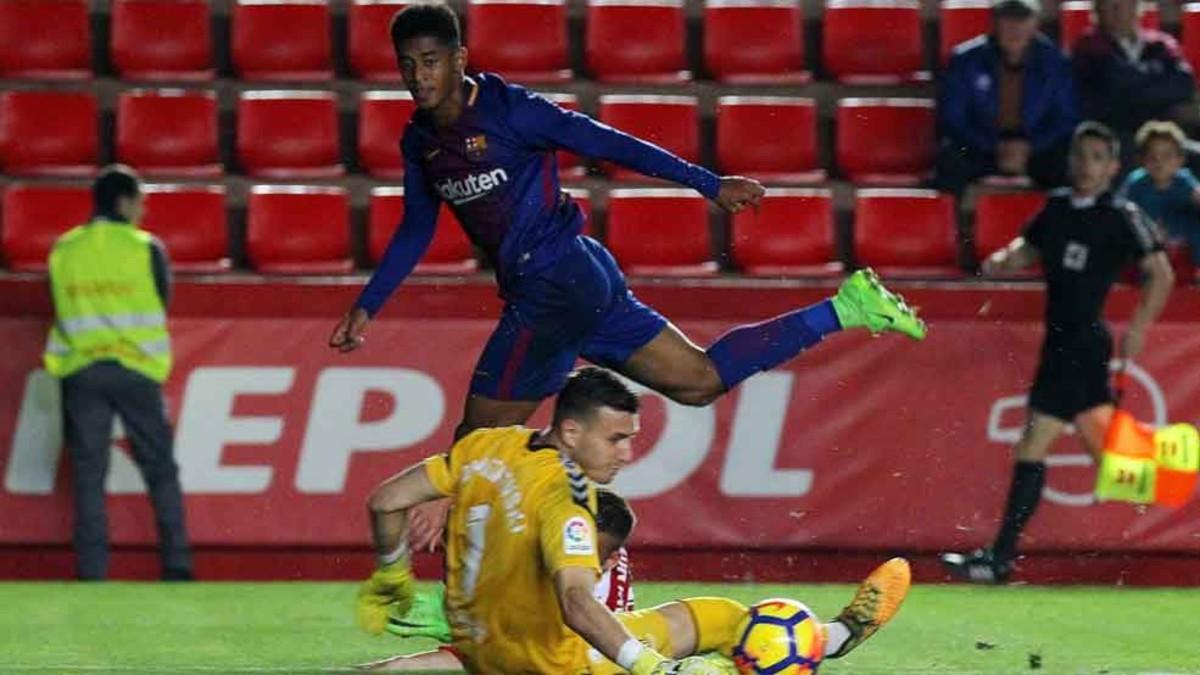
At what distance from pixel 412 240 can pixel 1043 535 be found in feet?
15.1

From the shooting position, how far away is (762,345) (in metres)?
8.80

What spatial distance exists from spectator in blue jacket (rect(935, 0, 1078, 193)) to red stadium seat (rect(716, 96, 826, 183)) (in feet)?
2.44

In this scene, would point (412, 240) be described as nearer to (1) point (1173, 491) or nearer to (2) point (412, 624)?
(2) point (412, 624)

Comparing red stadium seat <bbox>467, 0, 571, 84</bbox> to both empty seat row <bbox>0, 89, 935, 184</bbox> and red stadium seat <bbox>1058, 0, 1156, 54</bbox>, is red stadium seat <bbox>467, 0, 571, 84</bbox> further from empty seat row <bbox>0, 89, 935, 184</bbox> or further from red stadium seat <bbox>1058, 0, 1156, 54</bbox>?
red stadium seat <bbox>1058, 0, 1156, 54</bbox>

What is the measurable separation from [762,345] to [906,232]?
4862 millimetres

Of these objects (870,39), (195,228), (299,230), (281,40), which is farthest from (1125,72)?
(195,228)

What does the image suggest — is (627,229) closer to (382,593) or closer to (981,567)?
(981,567)

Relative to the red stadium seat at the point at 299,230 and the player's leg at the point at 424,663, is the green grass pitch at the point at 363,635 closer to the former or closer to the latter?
the player's leg at the point at 424,663

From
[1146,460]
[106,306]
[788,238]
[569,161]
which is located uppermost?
[569,161]

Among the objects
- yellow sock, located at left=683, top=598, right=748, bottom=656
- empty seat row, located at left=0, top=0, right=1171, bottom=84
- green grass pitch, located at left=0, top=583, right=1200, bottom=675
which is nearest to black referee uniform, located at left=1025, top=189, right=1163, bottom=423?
green grass pitch, located at left=0, top=583, right=1200, bottom=675

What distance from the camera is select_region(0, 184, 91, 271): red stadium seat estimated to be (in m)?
13.3

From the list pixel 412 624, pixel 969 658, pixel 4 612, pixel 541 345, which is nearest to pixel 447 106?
pixel 541 345

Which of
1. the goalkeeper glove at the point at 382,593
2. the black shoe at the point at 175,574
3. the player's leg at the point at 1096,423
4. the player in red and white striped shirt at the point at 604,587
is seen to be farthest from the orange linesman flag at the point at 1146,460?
the goalkeeper glove at the point at 382,593

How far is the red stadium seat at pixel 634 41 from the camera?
47.6 ft
